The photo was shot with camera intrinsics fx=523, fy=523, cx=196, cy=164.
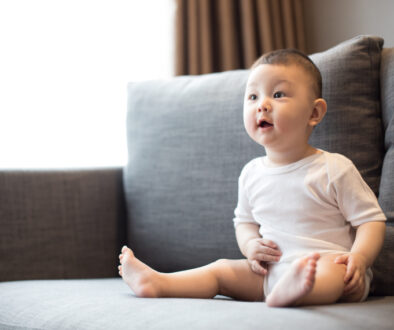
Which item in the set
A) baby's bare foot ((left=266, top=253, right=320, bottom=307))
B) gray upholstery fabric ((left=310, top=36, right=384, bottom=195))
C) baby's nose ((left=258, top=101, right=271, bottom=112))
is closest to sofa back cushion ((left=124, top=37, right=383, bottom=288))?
gray upholstery fabric ((left=310, top=36, right=384, bottom=195))

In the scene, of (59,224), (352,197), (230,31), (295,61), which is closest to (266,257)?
(352,197)

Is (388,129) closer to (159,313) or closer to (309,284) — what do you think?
(309,284)

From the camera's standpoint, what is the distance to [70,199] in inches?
67.3

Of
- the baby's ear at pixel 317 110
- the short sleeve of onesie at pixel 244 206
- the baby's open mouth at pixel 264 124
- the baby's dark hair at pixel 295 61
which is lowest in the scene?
the short sleeve of onesie at pixel 244 206

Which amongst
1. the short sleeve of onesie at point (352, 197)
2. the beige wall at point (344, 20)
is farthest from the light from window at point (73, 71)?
the short sleeve of onesie at point (352, 197)

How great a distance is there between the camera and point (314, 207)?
1192mm

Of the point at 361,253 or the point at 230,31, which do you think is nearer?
the point at 361,253

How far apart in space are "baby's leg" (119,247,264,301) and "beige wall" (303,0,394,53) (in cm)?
127

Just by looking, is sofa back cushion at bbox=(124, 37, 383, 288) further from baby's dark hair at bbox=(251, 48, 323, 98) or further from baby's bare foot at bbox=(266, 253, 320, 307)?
baby's bare foot at bbox=(266, 253, 320, 307)

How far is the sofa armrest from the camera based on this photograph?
1.61 m

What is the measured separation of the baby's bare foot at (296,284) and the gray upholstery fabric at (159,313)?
2 cm

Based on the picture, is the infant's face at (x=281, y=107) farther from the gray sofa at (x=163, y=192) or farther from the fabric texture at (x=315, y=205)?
the gray sofa at (x=163, y=192)

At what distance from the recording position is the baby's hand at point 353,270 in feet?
→ 3.43

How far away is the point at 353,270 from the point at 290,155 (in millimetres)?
321
